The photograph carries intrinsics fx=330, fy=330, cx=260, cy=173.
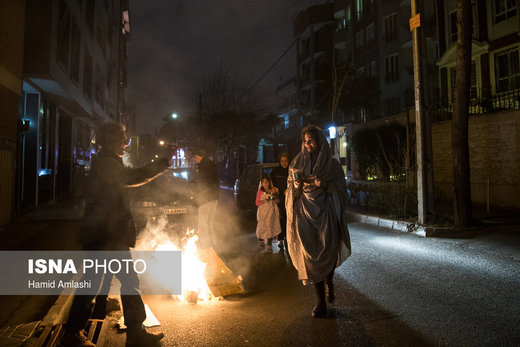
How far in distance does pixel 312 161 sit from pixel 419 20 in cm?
727

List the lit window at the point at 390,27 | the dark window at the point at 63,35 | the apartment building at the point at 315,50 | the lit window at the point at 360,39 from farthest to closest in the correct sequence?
1. the apartment building at the point at 315,50
2. the lit window at the point at 360,39
3. the lit window at the point at 390,27
4. the dark window at the point at 63,35

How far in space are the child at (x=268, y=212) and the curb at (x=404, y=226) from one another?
4.26m

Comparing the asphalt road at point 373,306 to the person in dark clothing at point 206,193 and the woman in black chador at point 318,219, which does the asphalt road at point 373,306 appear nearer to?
the woman in black chador at point 318,219

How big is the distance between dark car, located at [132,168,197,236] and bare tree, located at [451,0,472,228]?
6.97m

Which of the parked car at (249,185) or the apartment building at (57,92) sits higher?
the apartment building at (57,92)

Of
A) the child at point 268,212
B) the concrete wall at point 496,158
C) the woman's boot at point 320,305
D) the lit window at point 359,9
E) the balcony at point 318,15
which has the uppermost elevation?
the balcony at point 318,15

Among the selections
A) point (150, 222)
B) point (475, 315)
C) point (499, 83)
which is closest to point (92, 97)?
point (150, 222)

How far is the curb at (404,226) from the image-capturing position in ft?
27.2

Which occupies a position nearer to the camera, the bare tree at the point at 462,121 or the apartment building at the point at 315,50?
the bare tree at the point at 462,121

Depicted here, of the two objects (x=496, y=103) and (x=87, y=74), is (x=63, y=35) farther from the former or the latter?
(x=496, y=103)

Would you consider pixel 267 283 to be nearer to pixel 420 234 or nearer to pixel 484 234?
pixel 420 234

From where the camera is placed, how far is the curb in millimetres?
8281

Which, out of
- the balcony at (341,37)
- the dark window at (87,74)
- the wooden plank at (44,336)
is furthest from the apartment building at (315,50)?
the wooden plank at (44,336)

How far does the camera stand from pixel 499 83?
17094 millimetres
